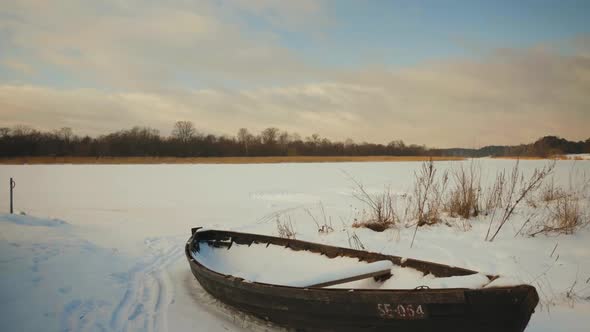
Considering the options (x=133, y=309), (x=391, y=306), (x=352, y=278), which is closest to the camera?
(x=391, y=306)

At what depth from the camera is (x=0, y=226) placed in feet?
23.6

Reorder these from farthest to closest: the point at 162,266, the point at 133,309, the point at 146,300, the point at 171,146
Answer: the point at 171,146 → the point at 162,266 → the point at 146,300 → the point at 133,309

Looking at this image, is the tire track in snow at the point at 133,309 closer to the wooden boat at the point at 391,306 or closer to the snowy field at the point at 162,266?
the snowy field at the point at 162,266

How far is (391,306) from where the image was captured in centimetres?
274

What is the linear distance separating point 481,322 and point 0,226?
8672mm

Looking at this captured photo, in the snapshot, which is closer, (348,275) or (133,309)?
(348,275)

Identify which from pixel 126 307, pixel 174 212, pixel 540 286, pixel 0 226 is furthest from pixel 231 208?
pixel 540 286

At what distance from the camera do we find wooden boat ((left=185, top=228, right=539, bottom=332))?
2.52m

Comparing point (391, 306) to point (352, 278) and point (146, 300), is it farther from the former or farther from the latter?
point (146, 300)

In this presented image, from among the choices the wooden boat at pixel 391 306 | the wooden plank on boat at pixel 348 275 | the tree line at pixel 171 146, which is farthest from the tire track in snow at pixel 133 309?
the tree line at pixel 171 146

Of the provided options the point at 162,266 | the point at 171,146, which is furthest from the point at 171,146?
the point at 162,266

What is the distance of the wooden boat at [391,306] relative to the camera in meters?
2.52

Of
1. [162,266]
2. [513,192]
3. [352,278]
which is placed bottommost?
[162,266]

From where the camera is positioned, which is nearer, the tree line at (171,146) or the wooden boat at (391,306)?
the wooden boat at (391,306)
